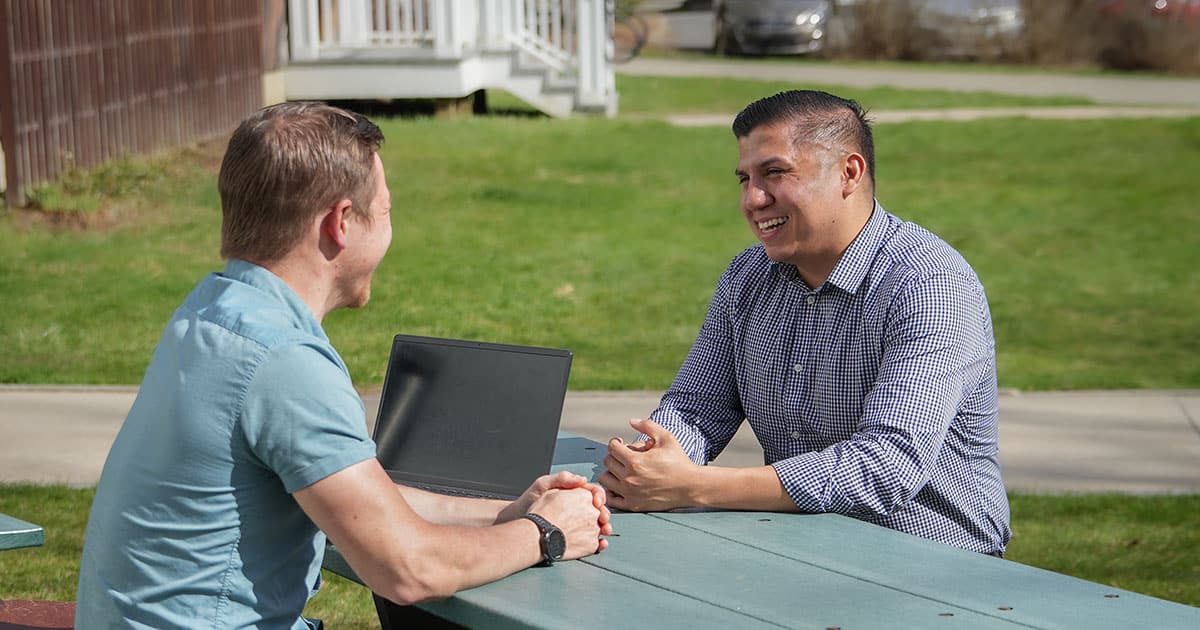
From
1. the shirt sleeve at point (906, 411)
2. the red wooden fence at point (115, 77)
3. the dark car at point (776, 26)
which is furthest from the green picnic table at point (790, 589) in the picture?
the dark car at point (776, 26)

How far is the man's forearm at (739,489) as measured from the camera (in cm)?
306

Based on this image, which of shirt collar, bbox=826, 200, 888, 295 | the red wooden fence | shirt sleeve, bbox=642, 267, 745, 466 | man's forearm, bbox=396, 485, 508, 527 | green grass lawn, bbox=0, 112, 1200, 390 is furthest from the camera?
the red wooden fence

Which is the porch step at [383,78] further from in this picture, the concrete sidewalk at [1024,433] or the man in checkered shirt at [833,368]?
the man in checkered shirt at [833,368]

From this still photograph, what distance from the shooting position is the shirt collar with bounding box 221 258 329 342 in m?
2.47

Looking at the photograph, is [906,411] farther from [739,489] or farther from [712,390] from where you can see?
[712,390]

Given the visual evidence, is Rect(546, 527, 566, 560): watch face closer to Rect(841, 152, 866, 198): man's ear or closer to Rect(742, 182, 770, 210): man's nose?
Rect(742, 182, 770, 210): man's nose

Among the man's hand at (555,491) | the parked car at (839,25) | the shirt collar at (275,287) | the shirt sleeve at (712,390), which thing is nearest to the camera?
the shirt collar at (275,287)

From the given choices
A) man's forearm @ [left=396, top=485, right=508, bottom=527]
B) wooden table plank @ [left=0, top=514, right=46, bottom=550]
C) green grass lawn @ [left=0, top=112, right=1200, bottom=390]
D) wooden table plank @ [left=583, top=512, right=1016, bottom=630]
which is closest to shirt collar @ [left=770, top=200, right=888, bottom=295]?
wooden table plank @ [left=583, top=512, right=1016, bottom=630]

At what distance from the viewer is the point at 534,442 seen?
3.16 metres

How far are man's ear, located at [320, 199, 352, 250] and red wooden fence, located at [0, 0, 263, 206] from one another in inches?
362

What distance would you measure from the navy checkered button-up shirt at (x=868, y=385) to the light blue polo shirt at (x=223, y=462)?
1042mm

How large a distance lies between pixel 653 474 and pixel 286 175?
3.34 feet

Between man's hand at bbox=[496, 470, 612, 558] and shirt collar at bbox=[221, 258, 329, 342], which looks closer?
shirt collar at bbox=[221, 258, 329, 342]

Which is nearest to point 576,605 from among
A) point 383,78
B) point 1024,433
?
point 1024,433
